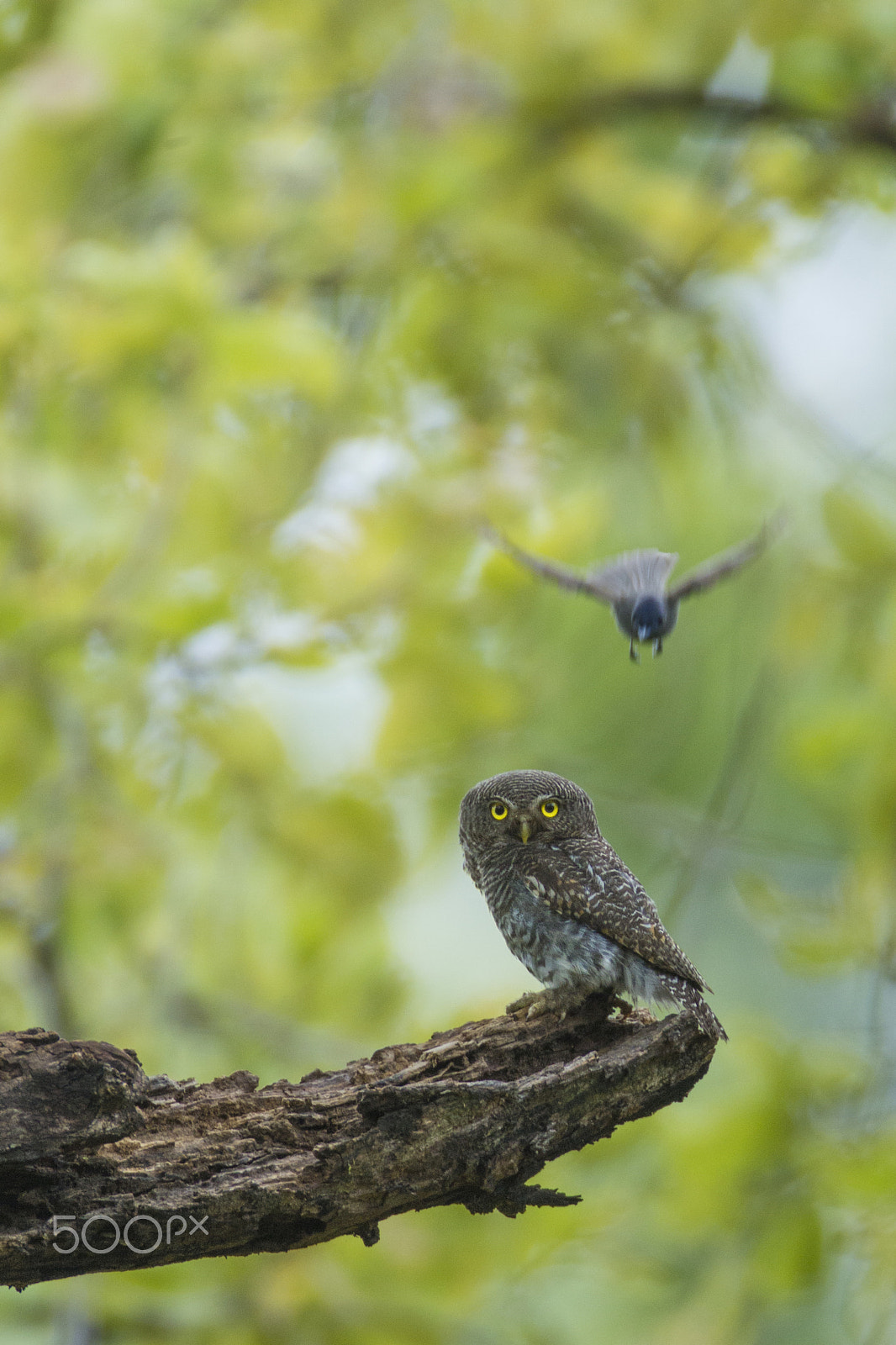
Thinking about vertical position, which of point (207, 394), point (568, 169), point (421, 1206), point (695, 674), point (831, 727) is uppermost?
point (568, 169)

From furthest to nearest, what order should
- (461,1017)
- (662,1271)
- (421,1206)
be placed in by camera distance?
1. (662,1271)
2. (461,1017)
3. (421,1206)

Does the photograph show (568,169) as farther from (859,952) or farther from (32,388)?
(859,952)

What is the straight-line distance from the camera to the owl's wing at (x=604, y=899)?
112 centimetres

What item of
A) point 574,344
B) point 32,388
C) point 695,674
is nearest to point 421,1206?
point 695,674

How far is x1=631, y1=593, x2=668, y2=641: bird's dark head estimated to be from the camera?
0.91m

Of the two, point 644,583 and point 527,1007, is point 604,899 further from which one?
point 644,583

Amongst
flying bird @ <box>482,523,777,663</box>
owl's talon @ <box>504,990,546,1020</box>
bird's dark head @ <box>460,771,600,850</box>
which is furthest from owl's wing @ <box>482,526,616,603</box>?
owl's talon @ <box>504,990,546,1020</box>

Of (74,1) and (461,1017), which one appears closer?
(461,1017)

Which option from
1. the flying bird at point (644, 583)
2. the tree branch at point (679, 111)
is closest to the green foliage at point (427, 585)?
the tree branch at point (679, 111)

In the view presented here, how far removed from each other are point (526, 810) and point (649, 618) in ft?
1.23

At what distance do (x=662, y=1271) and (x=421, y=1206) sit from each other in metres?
2.02

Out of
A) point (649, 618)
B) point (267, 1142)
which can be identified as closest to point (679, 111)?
point (649, 618)

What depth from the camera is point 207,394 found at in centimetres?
241

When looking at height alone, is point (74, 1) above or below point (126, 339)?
above
